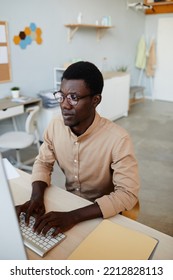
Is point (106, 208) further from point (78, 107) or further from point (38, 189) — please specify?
point (78, 107)

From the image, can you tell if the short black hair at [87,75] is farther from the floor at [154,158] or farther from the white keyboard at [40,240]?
the floor at [154,158]

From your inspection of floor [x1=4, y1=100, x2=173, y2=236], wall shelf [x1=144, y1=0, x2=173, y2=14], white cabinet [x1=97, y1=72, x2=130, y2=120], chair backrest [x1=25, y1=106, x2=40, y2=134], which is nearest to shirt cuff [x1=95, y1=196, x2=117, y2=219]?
floor [x1=4, y1=100, x2=173, y2=236]

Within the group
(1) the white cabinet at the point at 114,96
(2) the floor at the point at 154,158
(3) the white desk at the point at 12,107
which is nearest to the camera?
(2) the floor at the point at 154,158

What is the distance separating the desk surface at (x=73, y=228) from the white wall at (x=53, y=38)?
2.41 metres

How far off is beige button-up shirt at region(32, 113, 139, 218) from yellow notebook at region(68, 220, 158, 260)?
11cm

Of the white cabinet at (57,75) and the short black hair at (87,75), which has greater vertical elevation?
the short black hair at (87,75)

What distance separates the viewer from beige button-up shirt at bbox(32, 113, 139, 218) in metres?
1.11

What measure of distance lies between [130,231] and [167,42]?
626cm

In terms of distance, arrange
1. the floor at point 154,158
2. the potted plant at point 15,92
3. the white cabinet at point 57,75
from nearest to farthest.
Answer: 1. the floor at point 154,158
2. the potted plant at point 15,92
3. the white cabinet at point 57,75

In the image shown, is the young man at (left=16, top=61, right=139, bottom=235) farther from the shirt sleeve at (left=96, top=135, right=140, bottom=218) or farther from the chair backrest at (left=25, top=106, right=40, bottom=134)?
the chair backrest at (left=25, top=106, right=40, bottom=134)

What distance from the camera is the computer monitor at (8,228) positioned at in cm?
49

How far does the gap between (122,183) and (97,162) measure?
0.17 metres

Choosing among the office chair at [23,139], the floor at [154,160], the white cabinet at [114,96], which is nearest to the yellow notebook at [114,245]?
the floor at [154,160]

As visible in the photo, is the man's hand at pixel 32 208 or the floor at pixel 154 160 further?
the floor at pixel 154 160
